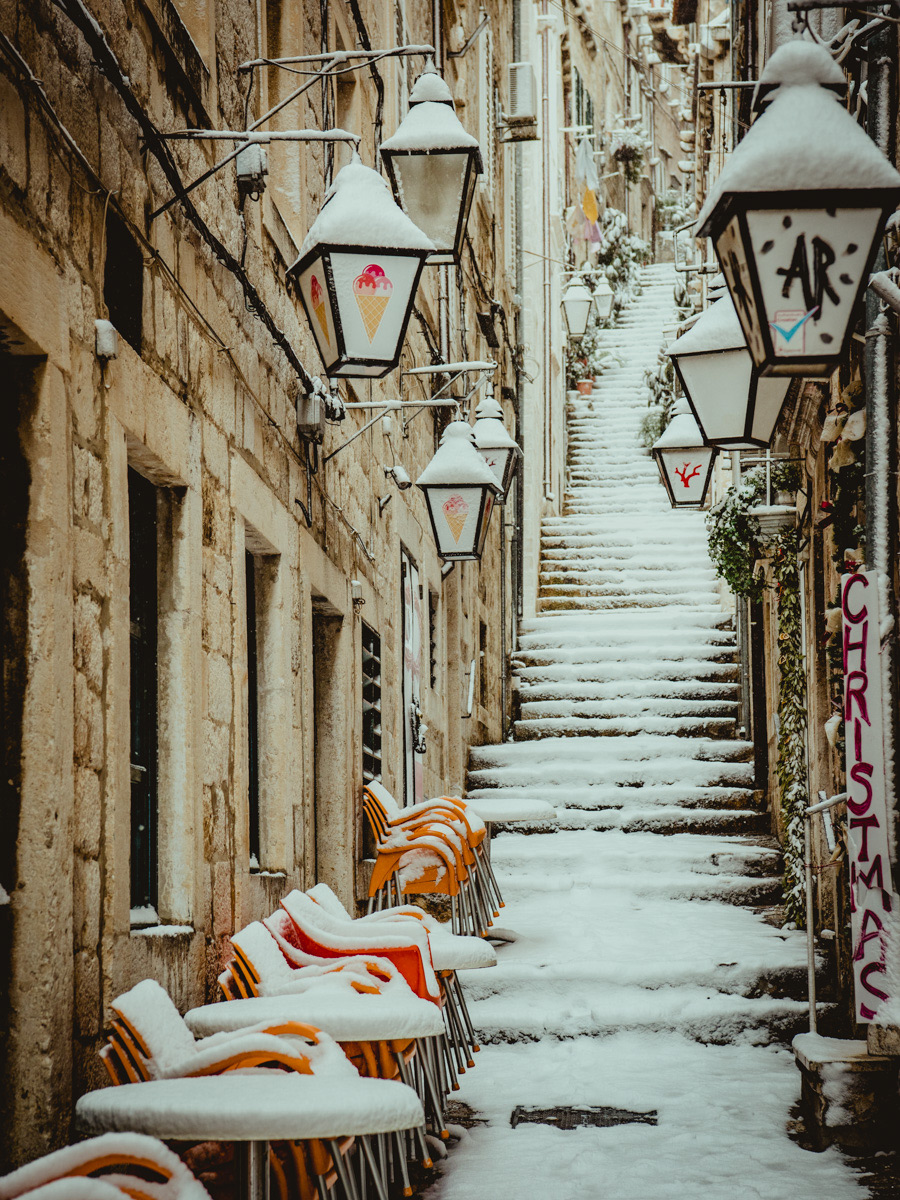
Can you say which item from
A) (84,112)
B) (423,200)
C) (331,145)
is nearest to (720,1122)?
(423,200)

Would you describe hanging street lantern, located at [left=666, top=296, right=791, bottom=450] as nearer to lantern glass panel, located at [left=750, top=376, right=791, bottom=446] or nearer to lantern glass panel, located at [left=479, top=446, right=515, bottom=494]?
lantern glass panel, located at [left=750, top=376, right=791, bottom=446]

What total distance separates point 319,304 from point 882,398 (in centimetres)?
184

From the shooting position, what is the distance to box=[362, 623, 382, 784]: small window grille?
8.13 m

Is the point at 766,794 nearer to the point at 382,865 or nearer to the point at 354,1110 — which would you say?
the point at 382,865

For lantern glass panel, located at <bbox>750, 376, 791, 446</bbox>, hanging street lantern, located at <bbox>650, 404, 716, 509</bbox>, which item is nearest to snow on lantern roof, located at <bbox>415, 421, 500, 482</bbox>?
hanging street lantern, located at <bbox>650, 404, 716, 509</bbox>

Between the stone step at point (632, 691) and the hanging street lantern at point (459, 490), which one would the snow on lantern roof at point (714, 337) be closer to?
the hanging street lantern at point (459, 490)

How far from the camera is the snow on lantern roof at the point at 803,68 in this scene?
3914 mm

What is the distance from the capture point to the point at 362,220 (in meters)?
4.79

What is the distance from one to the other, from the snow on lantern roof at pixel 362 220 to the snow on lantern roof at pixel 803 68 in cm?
132

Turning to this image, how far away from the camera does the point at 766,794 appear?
11.3 meters

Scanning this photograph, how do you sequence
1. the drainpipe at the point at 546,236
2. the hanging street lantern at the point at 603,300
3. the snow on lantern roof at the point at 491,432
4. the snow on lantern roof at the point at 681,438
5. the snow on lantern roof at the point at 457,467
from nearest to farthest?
the snow on lantern roof at the point at 457,467, the snow on lantern roof at the point at 681,438, the snow on lantern roof at the point at 491,432, the drainpipe at the point at 546,236, the hanging street lantern at the point at 603,300

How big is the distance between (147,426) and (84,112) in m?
0.82

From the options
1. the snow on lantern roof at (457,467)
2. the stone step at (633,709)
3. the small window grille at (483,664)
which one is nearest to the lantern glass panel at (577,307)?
the small window grille at (483,664)

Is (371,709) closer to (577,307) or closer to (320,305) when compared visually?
(320,305)
